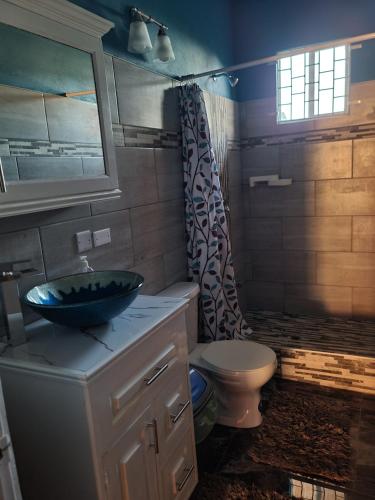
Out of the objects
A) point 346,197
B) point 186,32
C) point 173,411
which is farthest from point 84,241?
point 346,197

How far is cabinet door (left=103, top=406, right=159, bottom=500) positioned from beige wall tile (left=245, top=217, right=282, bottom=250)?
246cm

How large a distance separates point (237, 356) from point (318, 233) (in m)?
1.59

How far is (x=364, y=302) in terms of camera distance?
3.32 meters

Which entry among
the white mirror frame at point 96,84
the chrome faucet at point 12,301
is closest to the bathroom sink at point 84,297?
the chrome faucet at point 12,301

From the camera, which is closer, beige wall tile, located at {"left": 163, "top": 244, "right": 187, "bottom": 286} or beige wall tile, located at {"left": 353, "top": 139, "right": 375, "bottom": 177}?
beige wall tile, located at {"left": 163, "top": 244, "right": 187, "bottom": 286}

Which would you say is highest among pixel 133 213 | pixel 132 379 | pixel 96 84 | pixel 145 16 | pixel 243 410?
pixel 145 16

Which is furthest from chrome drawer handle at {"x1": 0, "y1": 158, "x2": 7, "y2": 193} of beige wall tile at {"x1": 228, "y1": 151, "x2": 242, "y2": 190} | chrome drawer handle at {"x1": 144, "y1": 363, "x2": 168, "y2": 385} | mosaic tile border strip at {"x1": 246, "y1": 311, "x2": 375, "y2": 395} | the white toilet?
beige wall tile at {"x1": 228, "y1": 151, "x2": 242, "y2": 190}

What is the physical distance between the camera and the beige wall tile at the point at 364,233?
10.5 feet

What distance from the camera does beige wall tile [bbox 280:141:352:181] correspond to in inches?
125

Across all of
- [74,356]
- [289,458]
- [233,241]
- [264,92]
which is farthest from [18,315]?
[264,92]

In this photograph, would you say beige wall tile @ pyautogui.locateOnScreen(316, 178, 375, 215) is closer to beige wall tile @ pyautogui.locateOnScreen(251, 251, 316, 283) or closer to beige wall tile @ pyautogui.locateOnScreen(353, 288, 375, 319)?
beige wall tile @ pyautogui.locateOnScreen(251, 251, 316, 283)

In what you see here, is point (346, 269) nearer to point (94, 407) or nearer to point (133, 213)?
point (133, 213)

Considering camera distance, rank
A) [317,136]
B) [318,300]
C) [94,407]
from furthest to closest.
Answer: [318,300], [317,136], [94,407]

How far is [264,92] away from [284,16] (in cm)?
59
